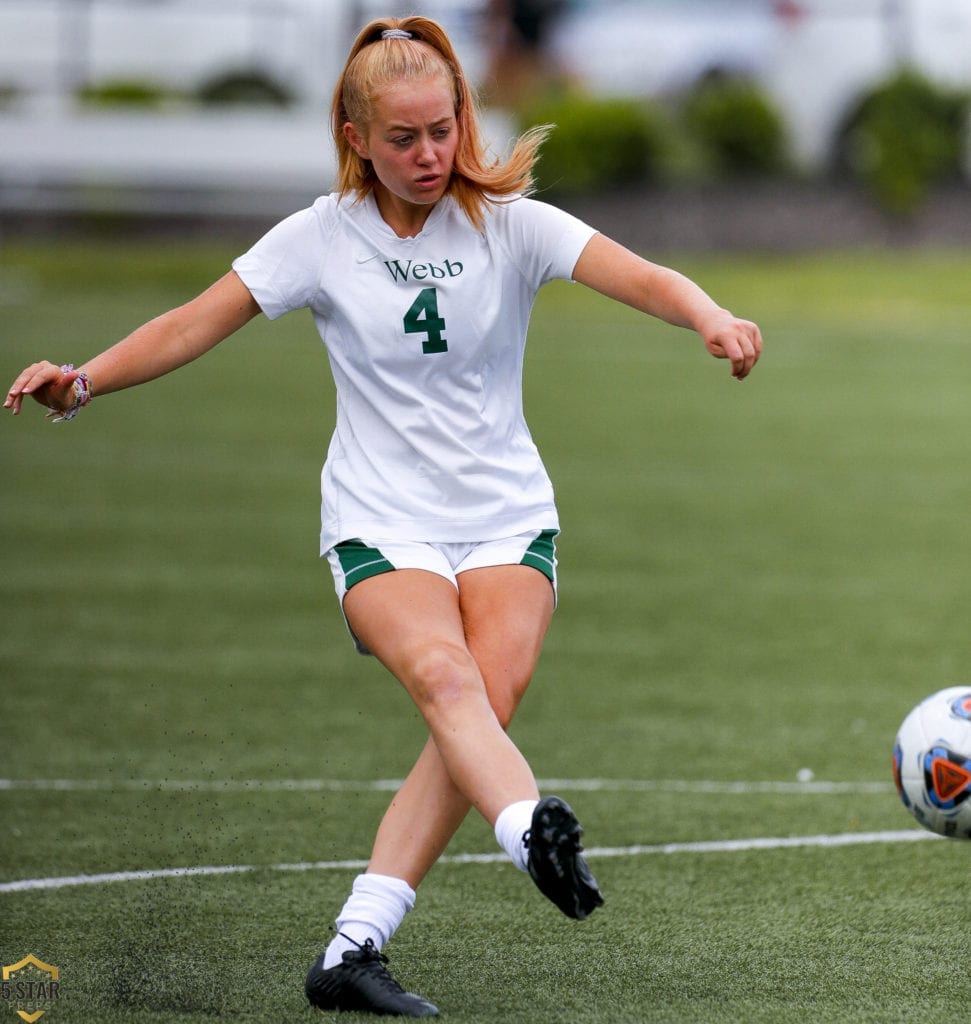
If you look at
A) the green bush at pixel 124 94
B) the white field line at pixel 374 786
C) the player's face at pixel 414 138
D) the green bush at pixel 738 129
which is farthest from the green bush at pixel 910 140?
the player's face at pixel 414 138

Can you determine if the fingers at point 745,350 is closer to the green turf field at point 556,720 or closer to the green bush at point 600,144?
the green turf field at point 556,720

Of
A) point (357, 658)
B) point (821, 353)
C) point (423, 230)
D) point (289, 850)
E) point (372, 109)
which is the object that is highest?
point (372, 109)

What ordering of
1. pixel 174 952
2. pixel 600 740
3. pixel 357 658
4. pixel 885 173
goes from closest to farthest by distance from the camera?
pixel 174 952 → pixel 600 740 → pixel 357 658 → pixel 885 173

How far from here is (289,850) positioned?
579cm

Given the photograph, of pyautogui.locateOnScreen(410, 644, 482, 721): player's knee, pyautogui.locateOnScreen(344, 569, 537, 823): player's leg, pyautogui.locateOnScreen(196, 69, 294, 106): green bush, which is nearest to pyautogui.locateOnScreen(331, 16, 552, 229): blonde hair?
pyautogui.locateOnScreen(344, 569, 537, 823): player's leg

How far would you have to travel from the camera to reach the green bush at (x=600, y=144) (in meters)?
30.1

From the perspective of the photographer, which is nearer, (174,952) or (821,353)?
(174,952)

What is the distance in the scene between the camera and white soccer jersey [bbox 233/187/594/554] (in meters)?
4.36

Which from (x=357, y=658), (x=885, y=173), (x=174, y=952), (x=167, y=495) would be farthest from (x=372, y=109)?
(x=885, y=173)

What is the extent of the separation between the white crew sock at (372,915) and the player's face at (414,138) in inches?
62.0

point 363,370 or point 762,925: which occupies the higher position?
point 363,370

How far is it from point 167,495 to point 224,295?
8896mm

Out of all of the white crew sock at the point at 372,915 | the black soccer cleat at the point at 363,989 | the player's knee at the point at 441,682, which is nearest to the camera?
the player's knee at the point at 441,682

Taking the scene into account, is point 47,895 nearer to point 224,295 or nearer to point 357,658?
point 224,295
